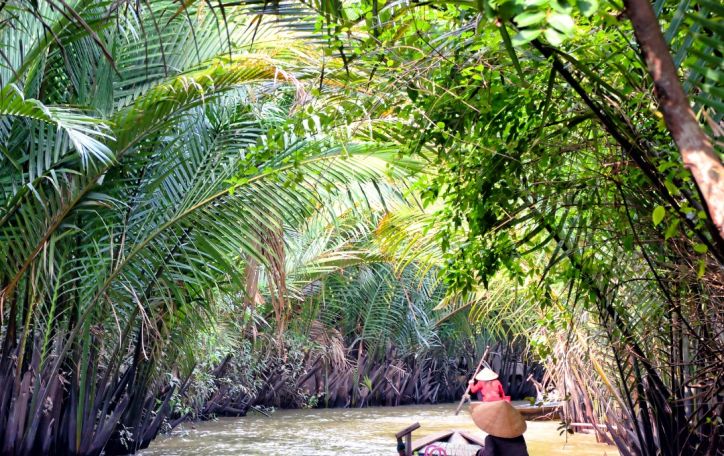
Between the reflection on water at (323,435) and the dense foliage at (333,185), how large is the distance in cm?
100

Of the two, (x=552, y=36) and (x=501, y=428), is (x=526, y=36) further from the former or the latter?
(x=501, y=428)

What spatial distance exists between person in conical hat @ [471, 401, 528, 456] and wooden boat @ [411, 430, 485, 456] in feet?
6.99

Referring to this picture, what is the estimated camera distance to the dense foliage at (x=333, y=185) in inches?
130

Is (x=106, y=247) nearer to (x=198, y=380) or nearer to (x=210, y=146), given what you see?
(x=210, y=146)

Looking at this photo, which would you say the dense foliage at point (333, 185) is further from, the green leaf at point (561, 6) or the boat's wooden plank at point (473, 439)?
the boat's wooden plank at point (473, 439)

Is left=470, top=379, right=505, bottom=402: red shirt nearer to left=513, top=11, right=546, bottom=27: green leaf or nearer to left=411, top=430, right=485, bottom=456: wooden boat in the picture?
left=411, top=430, right=485, bottom=456: wooden boat

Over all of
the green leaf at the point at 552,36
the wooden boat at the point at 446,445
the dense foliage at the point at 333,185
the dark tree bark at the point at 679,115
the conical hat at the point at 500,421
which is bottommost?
the wooden boat at the point at 446,445

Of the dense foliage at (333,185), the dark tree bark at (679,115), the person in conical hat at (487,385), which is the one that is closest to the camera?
the dark tree bark at (679,115)

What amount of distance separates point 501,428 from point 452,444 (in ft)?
8.48

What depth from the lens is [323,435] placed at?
14.3 meters

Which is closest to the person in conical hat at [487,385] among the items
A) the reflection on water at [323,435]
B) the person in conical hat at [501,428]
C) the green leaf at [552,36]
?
the reflection on water at [323,435]

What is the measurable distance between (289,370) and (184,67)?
12647 millimetres

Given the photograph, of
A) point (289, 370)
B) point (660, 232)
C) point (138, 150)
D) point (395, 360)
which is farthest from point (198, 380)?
point (660, 232)

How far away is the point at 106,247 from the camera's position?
291 inches
